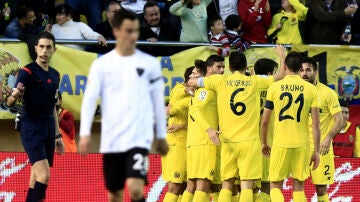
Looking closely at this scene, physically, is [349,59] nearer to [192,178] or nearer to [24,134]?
[192,178]

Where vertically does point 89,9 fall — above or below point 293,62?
above

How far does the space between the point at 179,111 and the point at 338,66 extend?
3.97 metres

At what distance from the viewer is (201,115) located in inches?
584

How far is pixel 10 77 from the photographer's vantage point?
17078mm

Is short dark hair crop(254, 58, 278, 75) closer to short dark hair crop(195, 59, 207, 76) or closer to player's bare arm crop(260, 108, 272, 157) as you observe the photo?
short dark hair crop(195, 59, 207, 76)

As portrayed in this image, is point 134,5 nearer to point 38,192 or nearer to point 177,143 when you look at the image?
point 177,143

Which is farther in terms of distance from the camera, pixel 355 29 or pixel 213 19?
pixel 355 29

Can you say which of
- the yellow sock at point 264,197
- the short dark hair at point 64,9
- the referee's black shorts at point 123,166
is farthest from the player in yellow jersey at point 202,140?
the referee's black shorts at point 123,166

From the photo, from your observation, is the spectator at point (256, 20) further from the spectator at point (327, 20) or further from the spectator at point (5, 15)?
the spectator at point (5, 15)

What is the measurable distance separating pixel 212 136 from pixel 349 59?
5015 millimetres

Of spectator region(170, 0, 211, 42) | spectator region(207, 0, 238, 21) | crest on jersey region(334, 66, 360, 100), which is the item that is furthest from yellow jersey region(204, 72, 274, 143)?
spectator region(207, 0, 238, 21)

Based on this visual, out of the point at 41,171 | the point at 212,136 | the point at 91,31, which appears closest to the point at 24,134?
the point at 41,171

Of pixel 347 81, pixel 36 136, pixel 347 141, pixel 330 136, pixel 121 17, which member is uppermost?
pixel 347 81

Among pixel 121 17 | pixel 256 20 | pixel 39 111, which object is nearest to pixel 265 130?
pixel 39 111
